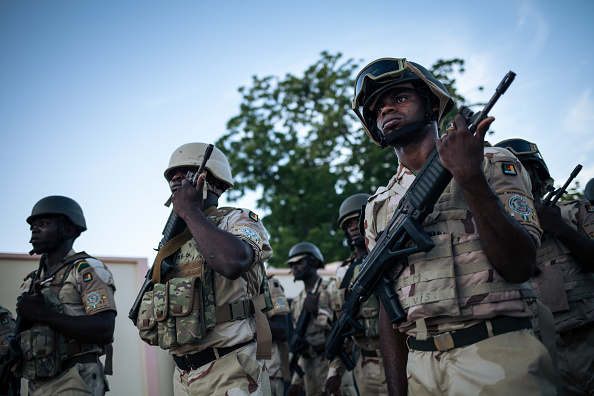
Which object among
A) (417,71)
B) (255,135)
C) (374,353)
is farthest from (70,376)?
(255,135)

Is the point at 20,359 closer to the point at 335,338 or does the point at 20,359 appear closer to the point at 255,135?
the point at 335,338

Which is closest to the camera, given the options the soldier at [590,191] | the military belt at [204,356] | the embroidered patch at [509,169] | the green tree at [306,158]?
the embroidered patch at [509,169]

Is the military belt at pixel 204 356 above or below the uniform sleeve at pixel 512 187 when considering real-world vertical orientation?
below

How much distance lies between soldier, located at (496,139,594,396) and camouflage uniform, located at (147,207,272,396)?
93.2 inches

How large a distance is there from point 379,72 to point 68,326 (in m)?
3.27

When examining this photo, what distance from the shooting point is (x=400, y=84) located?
272cm

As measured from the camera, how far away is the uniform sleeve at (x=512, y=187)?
2.13m

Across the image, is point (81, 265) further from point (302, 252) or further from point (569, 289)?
point (569, 289)

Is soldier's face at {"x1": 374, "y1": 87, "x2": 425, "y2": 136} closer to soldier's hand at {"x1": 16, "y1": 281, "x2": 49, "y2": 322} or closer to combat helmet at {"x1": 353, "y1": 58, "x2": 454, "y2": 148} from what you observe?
combat helmet at {"x1": 353, "y1": 58, "x2": 454, "y2": 148}

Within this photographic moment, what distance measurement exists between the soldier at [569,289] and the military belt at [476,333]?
6.90 feet

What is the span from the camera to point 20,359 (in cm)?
413

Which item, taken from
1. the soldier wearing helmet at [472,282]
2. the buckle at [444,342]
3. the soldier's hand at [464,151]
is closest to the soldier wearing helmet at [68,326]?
the soldier wearing helmet at [472,282]

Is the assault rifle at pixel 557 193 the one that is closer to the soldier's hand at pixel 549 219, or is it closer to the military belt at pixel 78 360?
the soldier's hand at pixel 549 219

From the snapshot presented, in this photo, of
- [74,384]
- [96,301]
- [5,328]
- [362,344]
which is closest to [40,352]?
[74,384]
